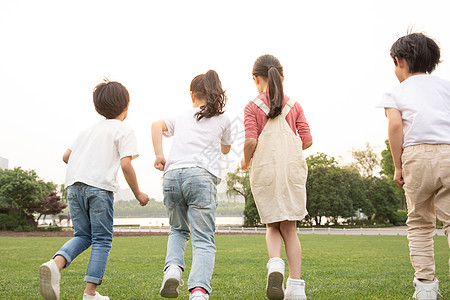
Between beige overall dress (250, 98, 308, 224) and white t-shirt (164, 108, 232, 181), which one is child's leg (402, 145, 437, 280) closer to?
beige overall dress (250, 98, 308, 224)

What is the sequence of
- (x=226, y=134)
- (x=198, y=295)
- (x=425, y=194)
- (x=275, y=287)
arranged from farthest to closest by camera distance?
(x=226, y=134), (x=425, y=194), (x=275, y=287), (x=198, y=295)

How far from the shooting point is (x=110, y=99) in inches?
142

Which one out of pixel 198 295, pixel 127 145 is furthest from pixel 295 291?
pixel 127 145

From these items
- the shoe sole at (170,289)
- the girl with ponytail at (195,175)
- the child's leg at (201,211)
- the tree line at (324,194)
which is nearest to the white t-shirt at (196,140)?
the girl with ponytail at (195,175)

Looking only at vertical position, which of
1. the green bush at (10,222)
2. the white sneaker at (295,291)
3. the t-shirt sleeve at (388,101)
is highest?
the t-shirt sleeve at (388,101)

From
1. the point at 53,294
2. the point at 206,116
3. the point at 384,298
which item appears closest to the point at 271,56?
the point at 206,116

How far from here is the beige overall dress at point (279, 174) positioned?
3422 millimetres

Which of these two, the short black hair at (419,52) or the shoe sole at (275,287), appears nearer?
the shoe sole at (275,287)

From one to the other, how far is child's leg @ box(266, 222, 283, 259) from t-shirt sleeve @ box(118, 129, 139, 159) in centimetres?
134

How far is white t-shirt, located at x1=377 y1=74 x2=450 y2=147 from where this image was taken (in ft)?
10.3

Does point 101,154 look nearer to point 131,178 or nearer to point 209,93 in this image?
point 131,178

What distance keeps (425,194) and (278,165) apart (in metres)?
1.16

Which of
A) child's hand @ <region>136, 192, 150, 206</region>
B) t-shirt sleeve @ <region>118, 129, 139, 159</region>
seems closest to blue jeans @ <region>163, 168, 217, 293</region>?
child's hand @ <region>136, 192, 150, 206</region>

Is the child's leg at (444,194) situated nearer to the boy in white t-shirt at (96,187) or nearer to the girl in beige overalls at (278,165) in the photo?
the girl in beige overalls at (278,165)
